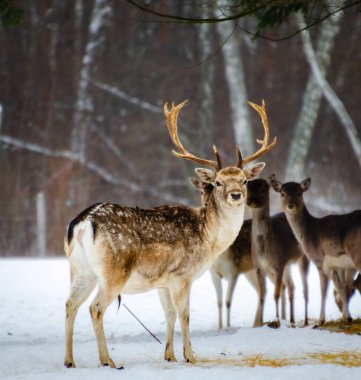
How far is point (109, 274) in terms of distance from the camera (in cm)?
586

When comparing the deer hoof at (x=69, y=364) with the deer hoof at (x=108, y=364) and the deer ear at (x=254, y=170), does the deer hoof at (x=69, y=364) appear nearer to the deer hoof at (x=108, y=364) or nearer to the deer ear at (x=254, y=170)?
the deer hoof at (x=108, y=364)

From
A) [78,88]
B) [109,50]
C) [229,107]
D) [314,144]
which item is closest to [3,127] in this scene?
[78,88]

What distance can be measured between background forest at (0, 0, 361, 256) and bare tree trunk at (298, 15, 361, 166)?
0.13ft

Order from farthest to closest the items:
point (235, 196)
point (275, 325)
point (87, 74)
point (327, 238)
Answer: point (87, 74) → point (327, 238) → point (275, 325) → point (235, 196)

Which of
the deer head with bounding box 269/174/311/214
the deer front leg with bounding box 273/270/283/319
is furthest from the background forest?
the deer front leg with bounding box 273/270/283/319

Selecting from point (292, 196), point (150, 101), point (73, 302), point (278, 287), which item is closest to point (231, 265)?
point (278, 287)

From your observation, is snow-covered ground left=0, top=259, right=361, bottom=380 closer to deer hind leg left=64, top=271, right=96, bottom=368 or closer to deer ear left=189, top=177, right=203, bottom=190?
deer hind leg left=64, top=271, right=96, bottom=368

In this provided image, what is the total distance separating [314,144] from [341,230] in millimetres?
15842

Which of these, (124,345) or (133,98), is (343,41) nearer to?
(133,98)

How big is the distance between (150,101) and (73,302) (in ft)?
60.7

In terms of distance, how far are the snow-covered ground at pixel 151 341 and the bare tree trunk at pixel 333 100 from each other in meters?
11.5

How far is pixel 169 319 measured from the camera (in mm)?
6543

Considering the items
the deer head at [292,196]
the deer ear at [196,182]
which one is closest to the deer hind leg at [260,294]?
the deer head at [292,196]

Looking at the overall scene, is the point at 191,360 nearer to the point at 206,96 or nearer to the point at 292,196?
the point at 292,196
